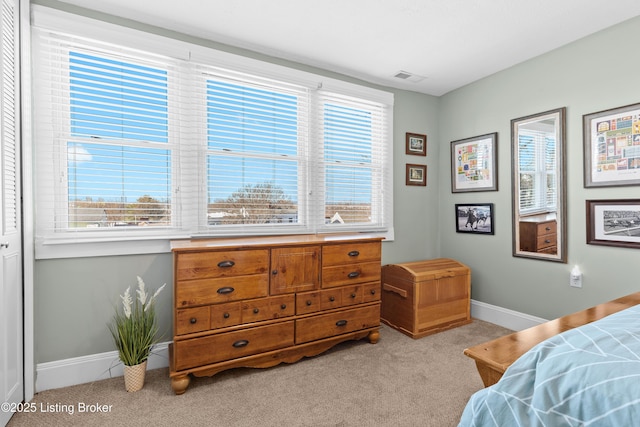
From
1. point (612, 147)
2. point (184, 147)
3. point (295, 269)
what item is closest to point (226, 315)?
point (295, 269)

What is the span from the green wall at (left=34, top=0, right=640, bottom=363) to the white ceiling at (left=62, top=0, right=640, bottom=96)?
149 millimetres

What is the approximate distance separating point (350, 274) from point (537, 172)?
1.94m

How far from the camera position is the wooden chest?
3.01m

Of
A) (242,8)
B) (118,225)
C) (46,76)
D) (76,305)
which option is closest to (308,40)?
(242,8)

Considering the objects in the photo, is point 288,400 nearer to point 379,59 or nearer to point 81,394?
point 81,394

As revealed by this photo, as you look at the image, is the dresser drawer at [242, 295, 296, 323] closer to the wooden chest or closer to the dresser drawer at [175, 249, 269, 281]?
the dresser drawer at [175, 249, 269, 281]

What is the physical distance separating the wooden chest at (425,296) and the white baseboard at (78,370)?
7.04ft

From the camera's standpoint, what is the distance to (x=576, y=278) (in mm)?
2703

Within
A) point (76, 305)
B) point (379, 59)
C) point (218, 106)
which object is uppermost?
point (379, 59)

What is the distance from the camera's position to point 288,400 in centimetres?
201

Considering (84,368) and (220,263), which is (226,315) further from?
(84,368)

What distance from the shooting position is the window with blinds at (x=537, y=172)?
9.41ft

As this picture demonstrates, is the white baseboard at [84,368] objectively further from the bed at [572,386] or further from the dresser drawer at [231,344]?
the bed at [572,386]

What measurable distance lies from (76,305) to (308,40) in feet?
8.56
